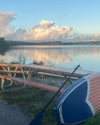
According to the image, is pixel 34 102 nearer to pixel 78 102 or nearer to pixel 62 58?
pixel 78 102

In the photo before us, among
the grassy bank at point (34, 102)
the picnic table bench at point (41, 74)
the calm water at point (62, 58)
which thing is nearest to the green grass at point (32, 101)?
the grassy bank at point (34, 102)

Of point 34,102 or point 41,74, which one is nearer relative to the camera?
point 34,102

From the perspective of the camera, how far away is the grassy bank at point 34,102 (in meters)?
3.16

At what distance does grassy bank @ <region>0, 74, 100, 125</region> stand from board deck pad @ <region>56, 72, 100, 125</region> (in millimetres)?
221

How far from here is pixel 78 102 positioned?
2.81 meters

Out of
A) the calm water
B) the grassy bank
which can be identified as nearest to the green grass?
the grassy bank

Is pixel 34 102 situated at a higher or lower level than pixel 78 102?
lower

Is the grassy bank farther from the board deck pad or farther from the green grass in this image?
the board deck pad

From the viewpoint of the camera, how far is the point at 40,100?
14.5 feet

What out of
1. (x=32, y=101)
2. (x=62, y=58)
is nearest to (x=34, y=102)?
(x=32, y=101)

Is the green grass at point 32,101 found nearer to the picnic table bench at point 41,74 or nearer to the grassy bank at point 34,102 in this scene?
the grassy bank at point 34,102

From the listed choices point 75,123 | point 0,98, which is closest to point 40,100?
point 0,98

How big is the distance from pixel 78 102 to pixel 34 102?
1.74 meters

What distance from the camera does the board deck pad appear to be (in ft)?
9.12
